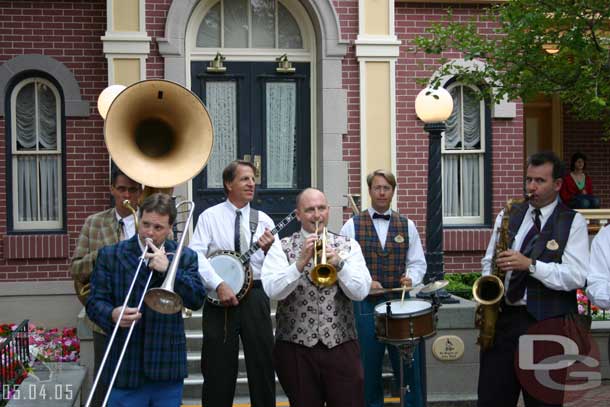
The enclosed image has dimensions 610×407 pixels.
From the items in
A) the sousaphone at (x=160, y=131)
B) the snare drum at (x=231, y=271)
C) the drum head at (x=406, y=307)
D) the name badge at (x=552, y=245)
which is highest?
the sousaphone at (x=160, y=131)

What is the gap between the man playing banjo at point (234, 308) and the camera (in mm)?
6281

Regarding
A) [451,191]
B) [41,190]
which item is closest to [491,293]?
[451,191]

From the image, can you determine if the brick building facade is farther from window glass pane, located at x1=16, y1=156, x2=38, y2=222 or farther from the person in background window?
the person in background window

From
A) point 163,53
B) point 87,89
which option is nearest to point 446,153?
point 163,53

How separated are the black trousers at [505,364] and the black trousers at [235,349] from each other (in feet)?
5.27

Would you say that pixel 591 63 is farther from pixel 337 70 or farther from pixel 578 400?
pixel 337 70

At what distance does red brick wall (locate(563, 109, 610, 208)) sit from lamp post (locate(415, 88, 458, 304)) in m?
7.09

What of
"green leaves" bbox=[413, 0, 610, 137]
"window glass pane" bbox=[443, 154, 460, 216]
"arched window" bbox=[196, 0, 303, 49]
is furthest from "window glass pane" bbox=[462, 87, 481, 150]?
"green leaves" bbox=[413, 0, 610, 137]

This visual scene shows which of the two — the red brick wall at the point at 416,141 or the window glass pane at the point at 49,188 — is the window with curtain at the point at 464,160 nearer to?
the red brick wall at the point at 416,141

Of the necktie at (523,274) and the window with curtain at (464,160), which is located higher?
the window with curtain at (464,160)

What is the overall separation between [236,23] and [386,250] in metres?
4.81

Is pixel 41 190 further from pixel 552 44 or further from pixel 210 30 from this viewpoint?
pixel 552 44

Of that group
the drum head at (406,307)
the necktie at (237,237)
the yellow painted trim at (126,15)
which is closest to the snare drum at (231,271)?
the necktie at (237,237)

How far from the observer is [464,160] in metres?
11.5
